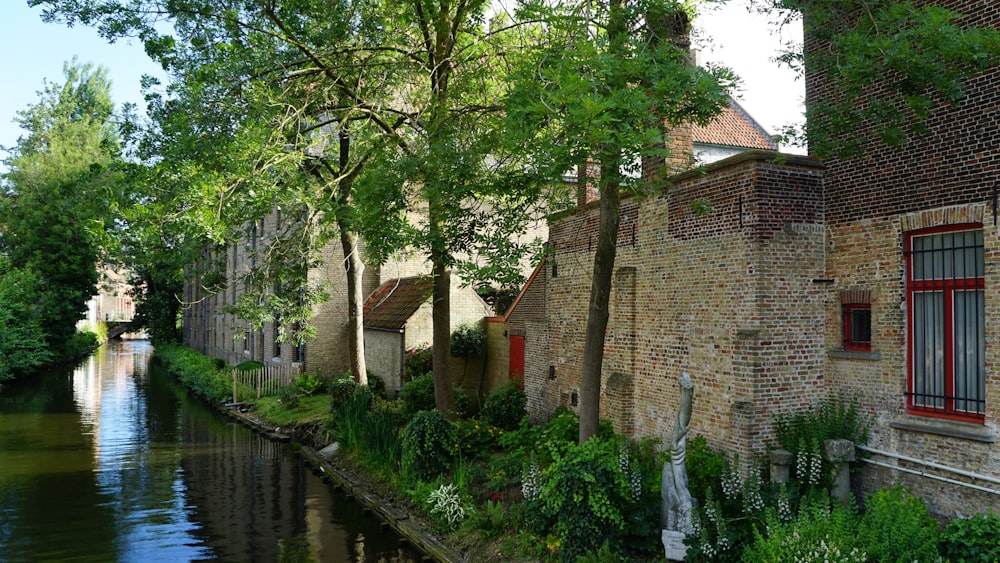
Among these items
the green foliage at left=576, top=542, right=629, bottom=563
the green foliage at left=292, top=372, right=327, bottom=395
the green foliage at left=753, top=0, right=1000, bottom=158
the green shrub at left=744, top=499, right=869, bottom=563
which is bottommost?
the green foliage at left=576, top=542, right=629, bottom=563

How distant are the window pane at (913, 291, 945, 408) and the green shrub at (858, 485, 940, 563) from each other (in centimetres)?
168

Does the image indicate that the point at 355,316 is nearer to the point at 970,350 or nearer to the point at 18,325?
the point at 970,350

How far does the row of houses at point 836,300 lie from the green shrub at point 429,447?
2.86 metres

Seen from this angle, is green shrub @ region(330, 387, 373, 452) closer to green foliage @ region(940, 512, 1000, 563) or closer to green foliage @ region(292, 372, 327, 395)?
green foliage @ region(292, 372, 327, 395)

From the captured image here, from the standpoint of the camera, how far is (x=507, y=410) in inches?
613

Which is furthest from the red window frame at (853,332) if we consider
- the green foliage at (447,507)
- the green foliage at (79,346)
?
the green foliage at (79,346)

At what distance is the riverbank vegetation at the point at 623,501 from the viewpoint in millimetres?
6988

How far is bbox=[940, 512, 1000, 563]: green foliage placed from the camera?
6633mm

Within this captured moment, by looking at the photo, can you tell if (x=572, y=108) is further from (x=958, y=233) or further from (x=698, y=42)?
(x=958, y=233)

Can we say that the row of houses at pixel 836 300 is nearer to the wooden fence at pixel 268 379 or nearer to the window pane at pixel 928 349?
the window pane at pixel 928 349

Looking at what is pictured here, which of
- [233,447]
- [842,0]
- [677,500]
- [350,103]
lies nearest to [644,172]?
[842,0]

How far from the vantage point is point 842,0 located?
870cm

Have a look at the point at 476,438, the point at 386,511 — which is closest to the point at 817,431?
the point at 476,438

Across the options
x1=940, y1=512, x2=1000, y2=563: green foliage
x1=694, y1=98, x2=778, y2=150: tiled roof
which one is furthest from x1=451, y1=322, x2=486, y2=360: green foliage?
x1=940, y1=512, x2=1000, y2=563: green foliage
